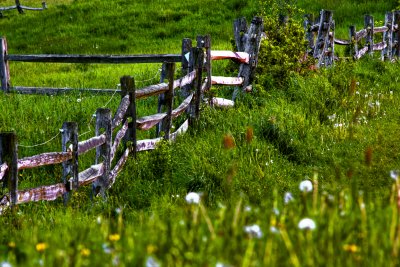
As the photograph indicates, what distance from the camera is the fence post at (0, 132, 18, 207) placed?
18.0 feet

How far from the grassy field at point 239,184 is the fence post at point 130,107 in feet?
0.95

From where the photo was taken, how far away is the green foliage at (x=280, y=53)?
1144cm

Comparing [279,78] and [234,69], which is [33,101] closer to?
[234,69]

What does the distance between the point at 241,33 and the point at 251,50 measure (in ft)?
2.56

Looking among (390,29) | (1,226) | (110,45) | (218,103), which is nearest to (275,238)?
(1,226)

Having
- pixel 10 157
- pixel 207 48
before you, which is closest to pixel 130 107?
pixel 10 157

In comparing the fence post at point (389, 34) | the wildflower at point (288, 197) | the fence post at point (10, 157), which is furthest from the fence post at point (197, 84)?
the fence post at point (389, 34)

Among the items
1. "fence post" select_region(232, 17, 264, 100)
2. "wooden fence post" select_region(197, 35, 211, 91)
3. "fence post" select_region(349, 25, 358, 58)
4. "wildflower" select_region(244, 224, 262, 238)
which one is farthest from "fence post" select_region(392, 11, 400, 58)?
"wildflower" select_region(244, 224, 262, 238)

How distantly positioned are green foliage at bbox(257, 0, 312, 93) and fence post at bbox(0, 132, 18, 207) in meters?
5.87

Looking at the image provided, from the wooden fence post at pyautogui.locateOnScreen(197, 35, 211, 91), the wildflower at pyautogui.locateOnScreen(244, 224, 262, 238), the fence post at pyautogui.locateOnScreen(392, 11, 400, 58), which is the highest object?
the wildflower at pyautogui.locateOnScreen(244, 224, 262, 238)

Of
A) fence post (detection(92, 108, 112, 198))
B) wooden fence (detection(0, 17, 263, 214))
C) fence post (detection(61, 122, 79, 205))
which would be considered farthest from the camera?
fence post (detection(92, 108, 112, 198))

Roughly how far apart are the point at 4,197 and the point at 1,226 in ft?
1.14

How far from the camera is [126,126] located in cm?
754

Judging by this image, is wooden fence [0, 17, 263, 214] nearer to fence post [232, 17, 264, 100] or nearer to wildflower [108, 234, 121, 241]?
fence post [232, 17, 264, 100]
